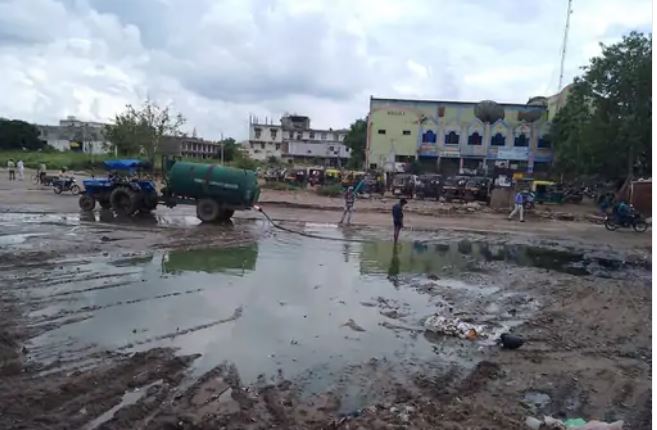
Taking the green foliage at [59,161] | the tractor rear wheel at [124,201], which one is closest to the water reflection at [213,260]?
the tractor rear wheel at [124,201]

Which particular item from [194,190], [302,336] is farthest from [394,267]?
[194,190]

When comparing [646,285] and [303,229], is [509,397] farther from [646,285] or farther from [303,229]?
[303,229]

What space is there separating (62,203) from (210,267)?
1553cm

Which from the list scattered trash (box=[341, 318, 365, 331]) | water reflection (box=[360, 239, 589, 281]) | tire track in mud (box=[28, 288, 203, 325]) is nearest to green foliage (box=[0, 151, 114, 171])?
water reflection (box=[360, 239, 589, 281])

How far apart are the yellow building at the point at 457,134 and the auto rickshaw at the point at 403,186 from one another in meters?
20.0

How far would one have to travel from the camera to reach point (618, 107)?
36.1 m

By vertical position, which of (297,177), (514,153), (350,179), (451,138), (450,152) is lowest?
(297,177)

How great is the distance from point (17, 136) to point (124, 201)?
68297 millimetres

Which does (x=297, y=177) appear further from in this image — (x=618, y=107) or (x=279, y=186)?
(x=618, y=107)

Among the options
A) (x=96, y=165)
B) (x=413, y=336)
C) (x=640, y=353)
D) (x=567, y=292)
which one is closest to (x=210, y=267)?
(x=413, y=336)

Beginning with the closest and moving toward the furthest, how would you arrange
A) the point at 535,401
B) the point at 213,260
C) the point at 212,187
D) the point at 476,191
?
the point at 535,401, the point at 213,260, the point at 212,187, the point at 476,191

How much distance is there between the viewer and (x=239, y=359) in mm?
A: 6770

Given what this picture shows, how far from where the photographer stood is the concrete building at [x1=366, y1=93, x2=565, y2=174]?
201 feet

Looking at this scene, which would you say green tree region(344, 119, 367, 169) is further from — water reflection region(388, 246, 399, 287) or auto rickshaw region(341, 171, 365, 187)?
water reflection region(388, 246, 399, 287)
